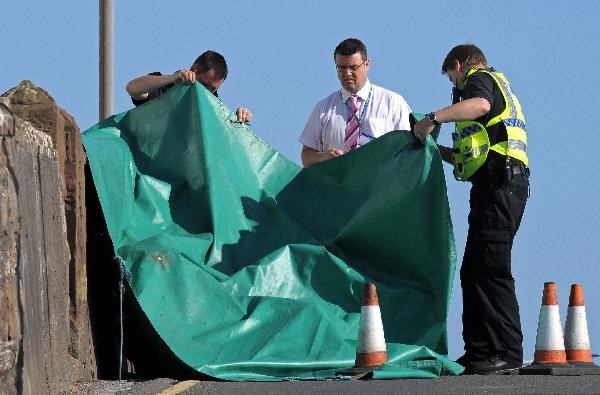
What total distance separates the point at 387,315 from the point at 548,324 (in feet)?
4.05

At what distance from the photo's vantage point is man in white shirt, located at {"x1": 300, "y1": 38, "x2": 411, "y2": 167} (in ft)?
37.6

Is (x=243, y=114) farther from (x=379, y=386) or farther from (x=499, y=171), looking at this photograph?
(x=379, y=386)

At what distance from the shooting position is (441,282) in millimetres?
10656

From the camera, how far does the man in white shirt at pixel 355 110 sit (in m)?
11.5

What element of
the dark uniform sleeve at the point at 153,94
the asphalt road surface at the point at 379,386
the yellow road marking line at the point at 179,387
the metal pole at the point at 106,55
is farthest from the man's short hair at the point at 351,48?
the yellow road marking line at the point at 179,387

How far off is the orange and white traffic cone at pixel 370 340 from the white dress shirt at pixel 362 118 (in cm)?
209

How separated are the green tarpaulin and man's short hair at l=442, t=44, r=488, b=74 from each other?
80 cm

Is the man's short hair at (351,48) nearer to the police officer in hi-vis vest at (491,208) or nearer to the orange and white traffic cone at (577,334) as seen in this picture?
the police officer in hi-vis vest at (491,208)

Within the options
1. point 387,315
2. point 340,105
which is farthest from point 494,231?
point 340,105

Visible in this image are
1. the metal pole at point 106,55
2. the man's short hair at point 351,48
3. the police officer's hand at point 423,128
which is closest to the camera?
the police officer's hand at point 423,128

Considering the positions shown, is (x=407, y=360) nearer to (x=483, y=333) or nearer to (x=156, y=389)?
(x=483, y=333)

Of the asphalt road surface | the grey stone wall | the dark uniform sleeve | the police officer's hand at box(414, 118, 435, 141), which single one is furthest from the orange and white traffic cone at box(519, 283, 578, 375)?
the dark uniform sleeve

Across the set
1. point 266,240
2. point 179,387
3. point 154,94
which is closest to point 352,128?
point 266,240

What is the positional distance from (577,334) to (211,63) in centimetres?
354
